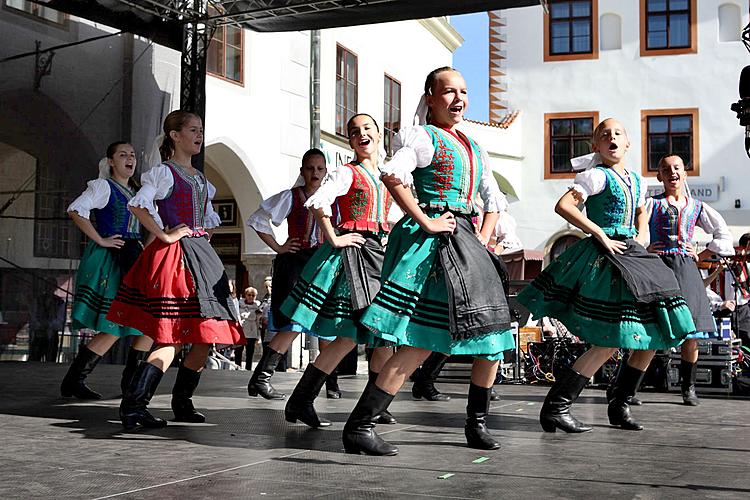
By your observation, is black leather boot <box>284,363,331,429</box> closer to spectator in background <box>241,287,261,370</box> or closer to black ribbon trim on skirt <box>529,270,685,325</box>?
black ribbon trim on skirt <box>529,270,685,325</box>

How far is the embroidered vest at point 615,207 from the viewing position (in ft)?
15.9

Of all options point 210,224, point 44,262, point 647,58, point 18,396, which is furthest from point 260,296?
point 647,58

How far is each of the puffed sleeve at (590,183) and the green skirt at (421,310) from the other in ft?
3.71

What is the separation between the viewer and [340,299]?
4.97 metres

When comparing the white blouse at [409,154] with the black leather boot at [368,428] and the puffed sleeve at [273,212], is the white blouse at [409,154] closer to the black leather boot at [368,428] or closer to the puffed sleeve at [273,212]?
Result: the black leather boot at [368,428]

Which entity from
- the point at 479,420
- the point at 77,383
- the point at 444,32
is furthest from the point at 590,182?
the point at 444,32

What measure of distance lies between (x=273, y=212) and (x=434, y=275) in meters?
2.57

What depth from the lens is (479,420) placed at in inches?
164

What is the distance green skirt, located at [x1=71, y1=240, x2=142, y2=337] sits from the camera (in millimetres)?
6160

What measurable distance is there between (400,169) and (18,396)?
3.43 metres

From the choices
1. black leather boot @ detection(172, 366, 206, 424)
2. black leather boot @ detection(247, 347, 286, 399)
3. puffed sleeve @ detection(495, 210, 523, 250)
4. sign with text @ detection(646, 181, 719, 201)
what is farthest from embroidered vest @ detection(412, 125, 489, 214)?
sign with text @ detection(646, 181, 719, 201)

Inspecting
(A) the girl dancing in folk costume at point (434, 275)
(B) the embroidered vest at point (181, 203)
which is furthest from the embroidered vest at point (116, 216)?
(A) the girl dancing in folk costume at point (434, 275)

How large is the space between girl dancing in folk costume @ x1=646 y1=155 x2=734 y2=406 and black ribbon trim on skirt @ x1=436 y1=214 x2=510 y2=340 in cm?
276

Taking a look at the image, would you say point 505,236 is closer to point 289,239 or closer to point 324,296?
point 289,239
